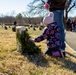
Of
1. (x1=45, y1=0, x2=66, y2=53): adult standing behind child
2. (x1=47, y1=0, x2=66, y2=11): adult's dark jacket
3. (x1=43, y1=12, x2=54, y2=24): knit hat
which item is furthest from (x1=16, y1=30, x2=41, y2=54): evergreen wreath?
(x1=47, y1=0, x2=66, y2=11): adult's dark jacket

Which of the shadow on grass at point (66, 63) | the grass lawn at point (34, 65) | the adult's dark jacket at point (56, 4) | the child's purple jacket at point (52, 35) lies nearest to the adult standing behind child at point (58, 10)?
the adult's dark jacket at point (56, 4)

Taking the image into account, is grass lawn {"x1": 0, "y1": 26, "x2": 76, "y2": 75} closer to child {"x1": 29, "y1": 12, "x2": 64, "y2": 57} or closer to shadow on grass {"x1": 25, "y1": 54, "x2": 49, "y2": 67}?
shadow on grass {"x1": 25, "y1": 54, "x2": 49, "y2": 67}

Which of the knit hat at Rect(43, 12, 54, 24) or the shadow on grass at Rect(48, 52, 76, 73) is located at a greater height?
the knit hat at Rect(43, 12, 54, 24)

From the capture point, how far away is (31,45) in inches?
253

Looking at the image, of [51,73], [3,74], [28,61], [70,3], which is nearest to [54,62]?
[28,61]

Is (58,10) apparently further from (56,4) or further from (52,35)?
(52,35)

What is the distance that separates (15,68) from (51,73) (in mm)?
708

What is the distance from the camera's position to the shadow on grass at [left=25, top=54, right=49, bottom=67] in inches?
217

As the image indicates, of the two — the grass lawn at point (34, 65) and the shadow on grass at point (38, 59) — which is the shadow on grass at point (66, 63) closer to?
the grass lawn at point (34, 65)

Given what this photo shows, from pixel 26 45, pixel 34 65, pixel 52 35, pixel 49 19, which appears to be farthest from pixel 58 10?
pixel 34 65

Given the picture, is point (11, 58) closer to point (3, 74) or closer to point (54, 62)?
point (54, 62)

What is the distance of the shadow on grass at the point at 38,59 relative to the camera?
5522mm

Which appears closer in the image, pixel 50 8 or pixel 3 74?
pixel 3 74

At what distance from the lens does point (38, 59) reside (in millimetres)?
5918
